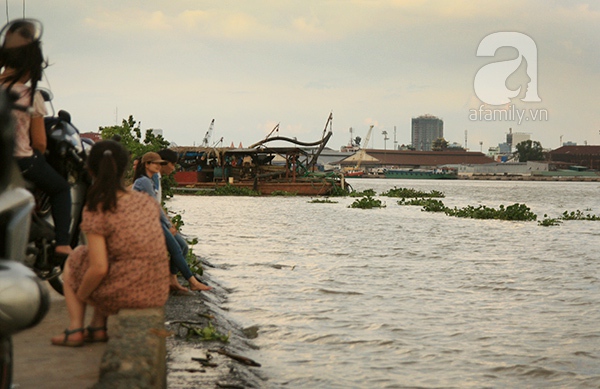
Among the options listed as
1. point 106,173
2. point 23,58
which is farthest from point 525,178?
point 23,58

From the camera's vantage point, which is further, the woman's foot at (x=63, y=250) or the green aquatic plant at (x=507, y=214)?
the green aquatic plant at (x=507, y=214)

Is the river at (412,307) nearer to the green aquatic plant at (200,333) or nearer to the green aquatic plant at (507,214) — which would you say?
the green aquatic plant at (200,333)

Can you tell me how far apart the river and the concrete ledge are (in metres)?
2.79

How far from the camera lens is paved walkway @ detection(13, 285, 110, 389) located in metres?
4.41

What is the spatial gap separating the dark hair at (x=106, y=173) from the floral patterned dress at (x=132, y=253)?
6cm

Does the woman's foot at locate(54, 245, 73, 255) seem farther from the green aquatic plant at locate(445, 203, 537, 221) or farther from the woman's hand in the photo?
the green aquatic plant at locate(445, 203, 537, 221)

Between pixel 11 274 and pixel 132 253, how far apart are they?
189 cm

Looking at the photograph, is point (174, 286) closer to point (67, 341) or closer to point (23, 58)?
point (67, 341)

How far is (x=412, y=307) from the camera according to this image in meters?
11.0

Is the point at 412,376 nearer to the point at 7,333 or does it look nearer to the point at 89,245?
the point at 89,245

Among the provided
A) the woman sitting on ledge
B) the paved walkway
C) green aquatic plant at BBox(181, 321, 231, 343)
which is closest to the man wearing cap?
green aquatic plant at BBox(181, 321, 231, 343)

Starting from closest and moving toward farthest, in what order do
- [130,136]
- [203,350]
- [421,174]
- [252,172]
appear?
[203,350] → [130,136] → [252,172] → [421,174]

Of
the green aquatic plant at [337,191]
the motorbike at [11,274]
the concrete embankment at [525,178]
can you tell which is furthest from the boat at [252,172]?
the concrete embankment at [525,178]

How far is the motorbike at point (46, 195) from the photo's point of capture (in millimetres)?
5711
